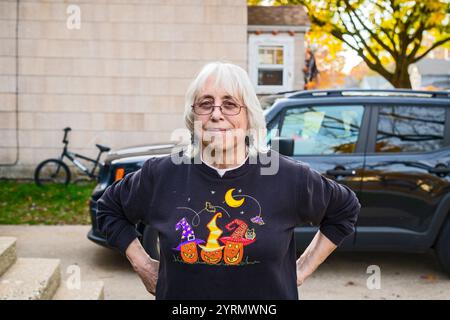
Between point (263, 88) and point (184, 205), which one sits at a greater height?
point (263, 88)

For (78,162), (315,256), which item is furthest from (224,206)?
(78,162)

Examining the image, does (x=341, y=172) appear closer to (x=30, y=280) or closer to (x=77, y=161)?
(x=30, y=280)

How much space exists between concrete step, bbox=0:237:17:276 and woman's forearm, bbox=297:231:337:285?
109 inches

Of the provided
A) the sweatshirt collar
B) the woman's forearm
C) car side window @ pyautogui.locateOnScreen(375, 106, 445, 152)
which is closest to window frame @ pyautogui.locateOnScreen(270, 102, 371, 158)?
car side window @ pyautogui.locateOnScreen(375, 106, 445, 152)

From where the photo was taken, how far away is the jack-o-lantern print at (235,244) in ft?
6.59

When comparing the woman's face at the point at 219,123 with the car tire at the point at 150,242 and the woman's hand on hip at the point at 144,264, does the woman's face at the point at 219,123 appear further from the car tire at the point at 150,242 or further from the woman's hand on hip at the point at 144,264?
the car tire at the point at 150,242

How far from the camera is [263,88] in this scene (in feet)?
38.1

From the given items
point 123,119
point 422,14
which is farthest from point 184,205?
point 422,14

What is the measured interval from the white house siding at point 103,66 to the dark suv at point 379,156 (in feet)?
17.5

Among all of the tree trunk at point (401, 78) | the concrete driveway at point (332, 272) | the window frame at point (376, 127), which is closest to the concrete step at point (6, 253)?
the concrete driveway at point (332, 272)

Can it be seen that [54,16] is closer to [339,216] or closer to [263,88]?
[263,88]

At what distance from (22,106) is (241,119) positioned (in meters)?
9.66

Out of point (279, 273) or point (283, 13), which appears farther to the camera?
point (283, 13)

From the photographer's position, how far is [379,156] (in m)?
5.48
